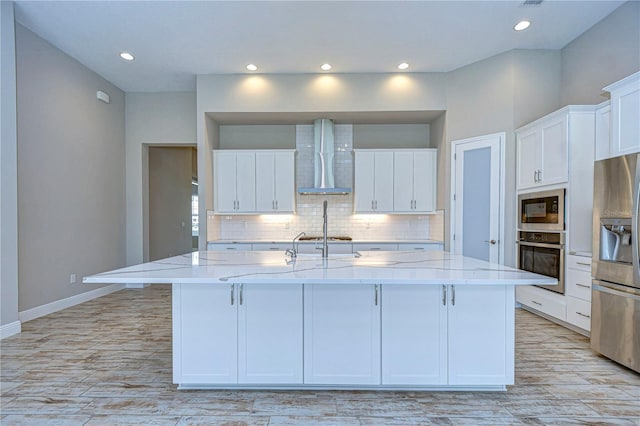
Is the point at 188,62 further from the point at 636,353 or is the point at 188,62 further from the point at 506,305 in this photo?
the point at 636,353

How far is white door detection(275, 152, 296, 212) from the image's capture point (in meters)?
5.31

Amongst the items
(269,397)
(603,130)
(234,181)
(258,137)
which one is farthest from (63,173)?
(603,130)

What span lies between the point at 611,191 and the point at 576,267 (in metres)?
0.98

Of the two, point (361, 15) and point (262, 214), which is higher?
point (361, 15)

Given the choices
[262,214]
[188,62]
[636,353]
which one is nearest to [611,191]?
[636,353]

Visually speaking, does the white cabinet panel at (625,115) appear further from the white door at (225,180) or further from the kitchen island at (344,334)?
the white door at (225,180)

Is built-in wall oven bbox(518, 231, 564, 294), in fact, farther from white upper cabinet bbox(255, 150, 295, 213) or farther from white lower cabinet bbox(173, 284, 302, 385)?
white upper cabinet bbox(255, 150, 295, 213)

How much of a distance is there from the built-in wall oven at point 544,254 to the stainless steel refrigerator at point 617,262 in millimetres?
688

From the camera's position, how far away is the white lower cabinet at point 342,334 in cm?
220

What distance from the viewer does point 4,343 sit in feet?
10.4

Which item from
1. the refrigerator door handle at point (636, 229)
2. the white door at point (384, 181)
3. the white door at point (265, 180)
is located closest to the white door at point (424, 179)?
the white door at point (384, 181)

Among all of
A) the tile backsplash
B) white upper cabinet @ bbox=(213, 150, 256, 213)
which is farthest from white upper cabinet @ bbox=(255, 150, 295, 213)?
the tile backsplash

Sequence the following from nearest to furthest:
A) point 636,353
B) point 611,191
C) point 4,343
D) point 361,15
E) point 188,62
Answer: point 636,353 < point 611,191 < point 4,343 < point 361,15 < point 188,62

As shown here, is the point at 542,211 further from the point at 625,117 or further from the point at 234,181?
the point at 234,181
